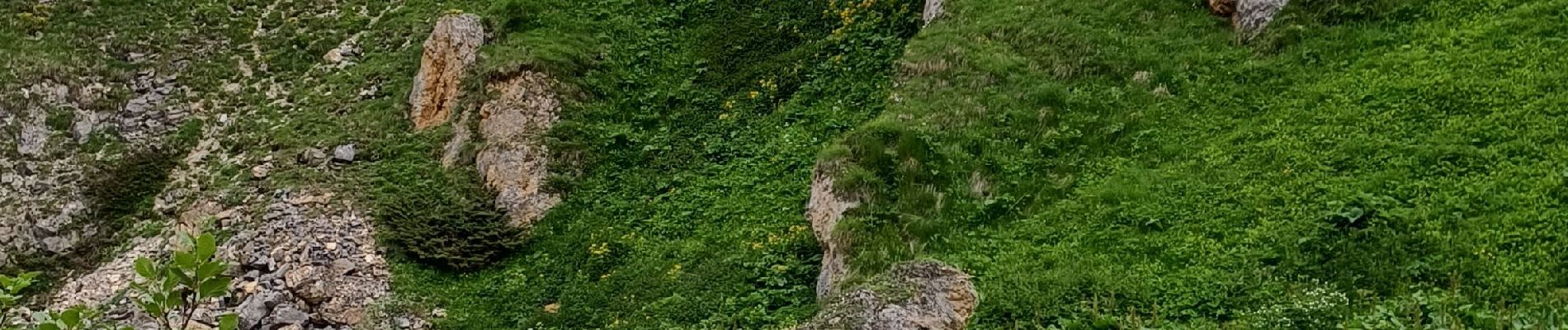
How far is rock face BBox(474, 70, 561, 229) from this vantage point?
16.5 metres

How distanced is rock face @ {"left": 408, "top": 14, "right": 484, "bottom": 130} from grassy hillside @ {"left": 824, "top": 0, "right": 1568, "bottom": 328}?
798 cm

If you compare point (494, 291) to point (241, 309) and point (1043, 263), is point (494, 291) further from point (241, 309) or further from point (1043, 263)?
point (1043, 263)

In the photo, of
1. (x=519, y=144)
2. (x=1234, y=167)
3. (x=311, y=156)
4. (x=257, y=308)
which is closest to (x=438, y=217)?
(x=519, y=144)

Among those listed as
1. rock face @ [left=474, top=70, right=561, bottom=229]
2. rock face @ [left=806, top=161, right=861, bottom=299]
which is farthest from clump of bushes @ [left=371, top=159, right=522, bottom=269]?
rock face @ [left=806, top=161, right=861, bottom=299]

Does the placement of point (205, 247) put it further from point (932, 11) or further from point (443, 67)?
point (443, 67)

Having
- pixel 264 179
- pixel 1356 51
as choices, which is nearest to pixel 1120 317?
pixel 1356 51

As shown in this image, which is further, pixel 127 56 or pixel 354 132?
pixel 127 56

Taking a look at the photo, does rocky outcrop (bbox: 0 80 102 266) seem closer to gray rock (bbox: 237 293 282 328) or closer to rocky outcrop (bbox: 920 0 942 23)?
gray rock (bbox: 237 293 282 328)

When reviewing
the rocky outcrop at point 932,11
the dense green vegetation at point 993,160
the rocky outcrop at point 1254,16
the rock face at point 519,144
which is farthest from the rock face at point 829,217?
the rocky outcrop at point 1254,16

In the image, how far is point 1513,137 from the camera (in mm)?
10812

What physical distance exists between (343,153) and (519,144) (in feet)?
10.6

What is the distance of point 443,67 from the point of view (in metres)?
19.8

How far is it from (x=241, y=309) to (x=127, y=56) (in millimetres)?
11144

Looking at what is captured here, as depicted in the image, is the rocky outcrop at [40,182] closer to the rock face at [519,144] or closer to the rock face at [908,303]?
the rock face at [519,144]
